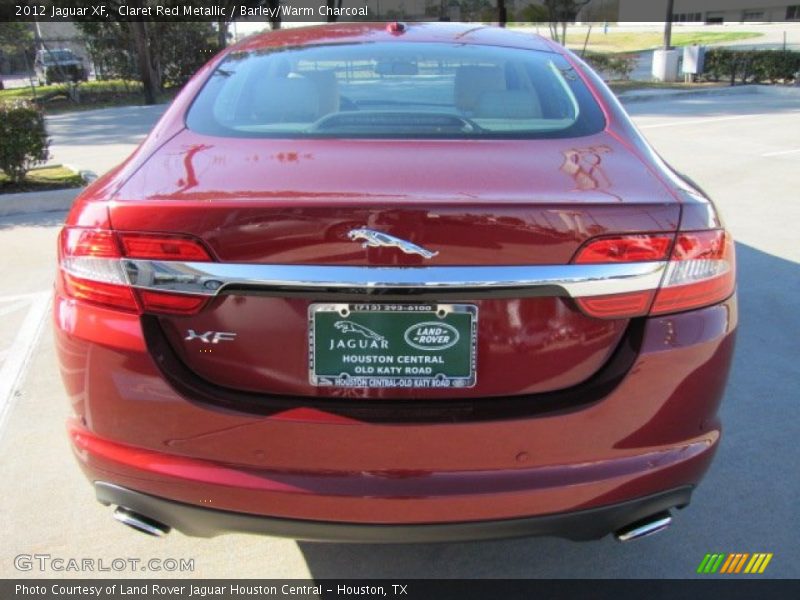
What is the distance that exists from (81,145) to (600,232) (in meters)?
12.5

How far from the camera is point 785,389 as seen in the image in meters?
3.65

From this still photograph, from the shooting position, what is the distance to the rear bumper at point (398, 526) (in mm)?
1853

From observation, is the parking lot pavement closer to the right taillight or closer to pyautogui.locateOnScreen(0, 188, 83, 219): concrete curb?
the right taillight

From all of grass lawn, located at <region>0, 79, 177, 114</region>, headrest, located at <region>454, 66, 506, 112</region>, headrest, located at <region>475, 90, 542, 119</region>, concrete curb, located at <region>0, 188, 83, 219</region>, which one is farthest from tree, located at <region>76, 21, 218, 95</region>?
headrest, located at <region>475, 90, 542, 119</region>

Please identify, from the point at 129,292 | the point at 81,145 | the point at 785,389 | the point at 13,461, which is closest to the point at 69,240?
the point at 129,292

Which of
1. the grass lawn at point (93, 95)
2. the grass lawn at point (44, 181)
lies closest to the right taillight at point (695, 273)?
the grass lawn at point (44, 181)

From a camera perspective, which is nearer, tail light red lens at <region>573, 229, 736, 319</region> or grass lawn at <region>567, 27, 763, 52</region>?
tail light red lens at <region>573, 229, 736, 319</region>

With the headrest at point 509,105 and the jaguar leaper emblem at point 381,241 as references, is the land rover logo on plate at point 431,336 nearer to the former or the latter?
the jaguar leaper emblem at point 381,241

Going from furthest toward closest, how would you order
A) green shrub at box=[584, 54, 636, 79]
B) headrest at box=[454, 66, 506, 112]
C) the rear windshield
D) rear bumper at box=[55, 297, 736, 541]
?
green shrub at box=[584, 54, 636, 79], headrest at box=[454, 66, 506, 112], the rear windshield, rear bumper at box=[55, 297, 736, 541]

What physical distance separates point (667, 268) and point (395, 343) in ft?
2.31

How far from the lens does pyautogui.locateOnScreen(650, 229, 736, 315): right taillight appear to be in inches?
72.4

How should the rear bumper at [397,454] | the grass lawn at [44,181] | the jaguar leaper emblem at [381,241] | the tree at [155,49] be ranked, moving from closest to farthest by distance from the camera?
the jaguar leaper emblem at [381,241]
the rear bumper at [397,454]
the grass lawn at [44,181]
the tree at [155,49]

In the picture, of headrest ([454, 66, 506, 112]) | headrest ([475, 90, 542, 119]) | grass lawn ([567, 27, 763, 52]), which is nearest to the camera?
headrest ([475, 90, 542, 119])

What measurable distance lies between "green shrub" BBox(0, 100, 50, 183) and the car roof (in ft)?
17.9
